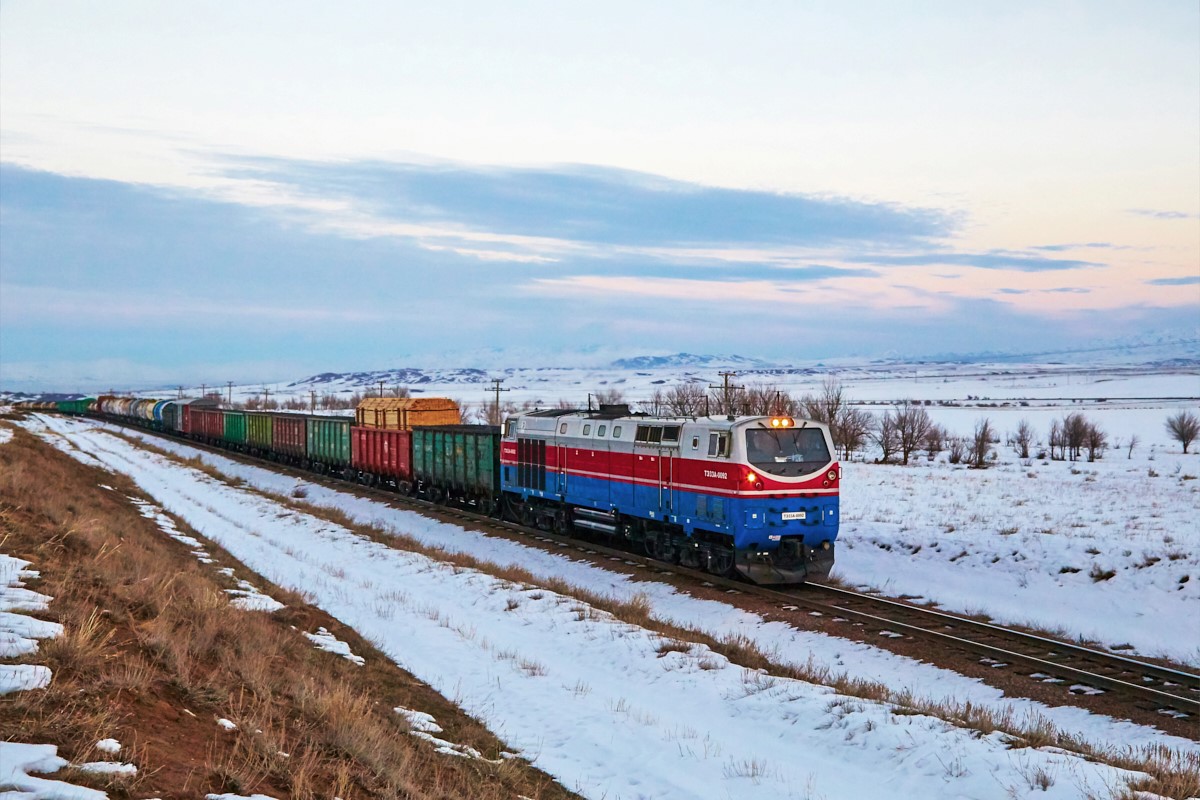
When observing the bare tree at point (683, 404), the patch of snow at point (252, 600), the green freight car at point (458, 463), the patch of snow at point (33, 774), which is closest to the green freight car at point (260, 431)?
the green freight car at point (458, 463)

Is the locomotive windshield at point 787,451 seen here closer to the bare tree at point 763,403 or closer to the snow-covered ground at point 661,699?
the snow-covered ground at point 661,699

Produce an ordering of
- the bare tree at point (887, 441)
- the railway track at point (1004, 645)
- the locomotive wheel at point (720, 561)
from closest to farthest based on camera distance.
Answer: the railway track at point (1004, 645) → the locomotive wheel at point (720, 561) → the bare tree at point (887, 441)

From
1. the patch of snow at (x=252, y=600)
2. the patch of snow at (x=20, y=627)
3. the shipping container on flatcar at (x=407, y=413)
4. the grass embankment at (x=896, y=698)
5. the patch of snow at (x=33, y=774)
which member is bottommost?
the grass embankment at (x=896, y=698)

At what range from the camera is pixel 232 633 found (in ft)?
39.5

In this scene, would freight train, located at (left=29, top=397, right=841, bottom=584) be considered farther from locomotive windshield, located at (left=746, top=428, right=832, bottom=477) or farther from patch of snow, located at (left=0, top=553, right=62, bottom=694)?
patch of snow, located at (left=0, top=553, right=62, bottom=694)

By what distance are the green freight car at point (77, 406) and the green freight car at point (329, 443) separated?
110 meters

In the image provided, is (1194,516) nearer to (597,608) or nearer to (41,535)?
(597,608)

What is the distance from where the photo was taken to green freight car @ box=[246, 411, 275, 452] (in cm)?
6454

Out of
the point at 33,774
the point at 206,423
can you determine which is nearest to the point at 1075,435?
the point at 33,774

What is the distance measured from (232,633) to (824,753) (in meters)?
7.49

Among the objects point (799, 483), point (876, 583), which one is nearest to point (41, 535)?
point (799, 483)

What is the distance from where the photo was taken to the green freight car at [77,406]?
5969 inches

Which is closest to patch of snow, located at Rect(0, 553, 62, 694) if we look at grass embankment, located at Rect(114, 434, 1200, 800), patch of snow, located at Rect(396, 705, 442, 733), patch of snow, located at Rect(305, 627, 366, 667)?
patch of snow, located at Rect(396, 705, 442, 733)

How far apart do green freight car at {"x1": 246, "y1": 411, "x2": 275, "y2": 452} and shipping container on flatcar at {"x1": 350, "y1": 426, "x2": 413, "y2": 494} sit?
17.1m
